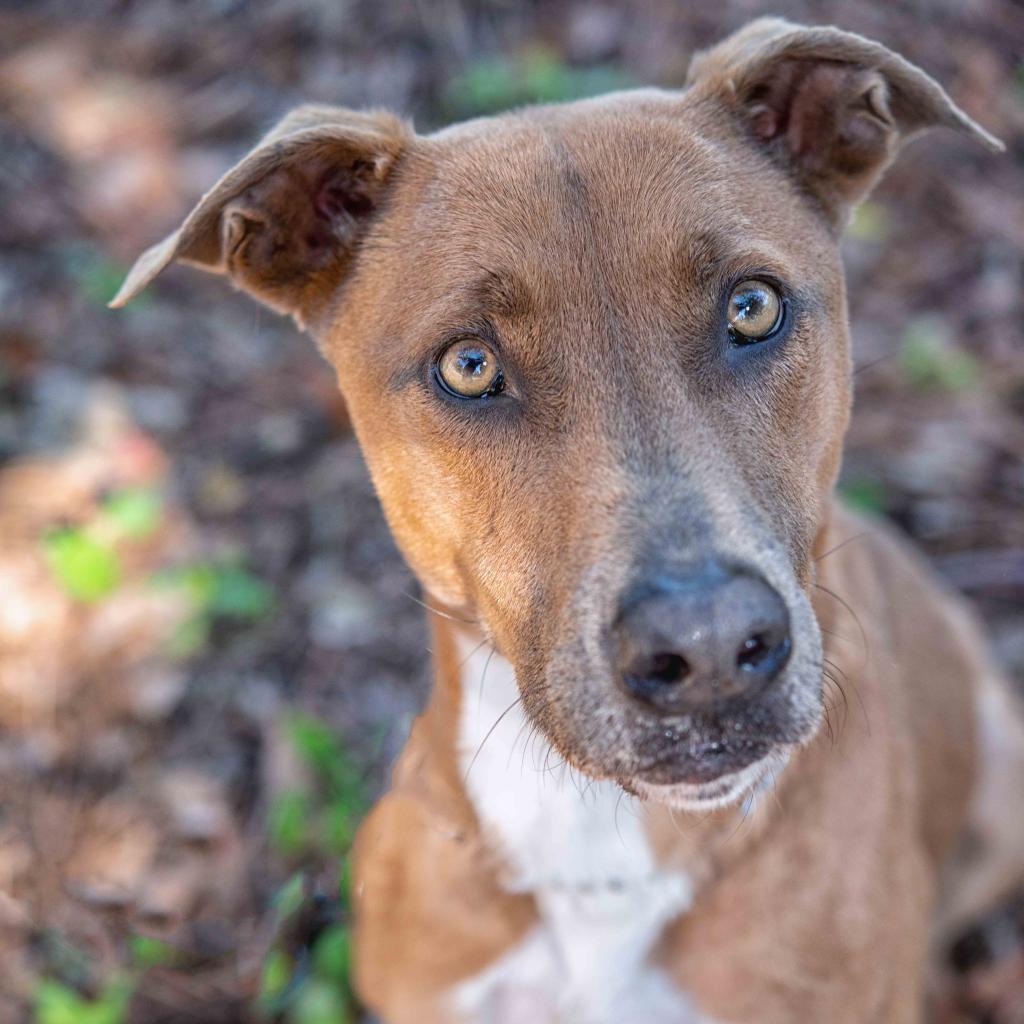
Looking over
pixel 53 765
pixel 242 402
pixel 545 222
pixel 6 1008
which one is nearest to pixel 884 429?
pixel 242 402

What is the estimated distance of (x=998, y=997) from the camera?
14.8ft

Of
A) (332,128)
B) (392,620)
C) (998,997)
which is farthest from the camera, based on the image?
(392,620)

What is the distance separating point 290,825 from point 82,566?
5.17ft

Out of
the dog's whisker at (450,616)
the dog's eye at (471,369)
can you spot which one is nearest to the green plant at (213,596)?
the dog's whisker at (450,616)

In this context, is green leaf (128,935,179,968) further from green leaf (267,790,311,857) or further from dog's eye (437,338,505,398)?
dog's eye (437,338,505,398)

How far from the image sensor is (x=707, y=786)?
2590 mm

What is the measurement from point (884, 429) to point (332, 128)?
12.4 ft

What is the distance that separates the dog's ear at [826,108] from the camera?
302 centimetres

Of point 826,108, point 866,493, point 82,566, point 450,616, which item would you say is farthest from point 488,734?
point 866,493

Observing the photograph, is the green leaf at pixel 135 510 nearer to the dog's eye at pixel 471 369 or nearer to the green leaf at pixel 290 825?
the green leaf at pixel 290 825

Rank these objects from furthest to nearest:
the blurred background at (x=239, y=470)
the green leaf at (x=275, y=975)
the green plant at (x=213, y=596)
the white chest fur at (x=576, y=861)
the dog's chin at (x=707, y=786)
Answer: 1. the green plant at (x=213, y=596)
2. the blurred background at (x=239, y=470)
3. the green leaf at (x=275, y=975)
4. the white chest fur at (x=576, y=861)
5. the dog's chin at (x=707, y=786)

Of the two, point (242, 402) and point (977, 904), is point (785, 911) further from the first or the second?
point (242, 402)

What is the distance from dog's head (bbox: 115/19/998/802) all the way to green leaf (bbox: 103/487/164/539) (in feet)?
8.05

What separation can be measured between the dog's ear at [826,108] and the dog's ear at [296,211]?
913mm
